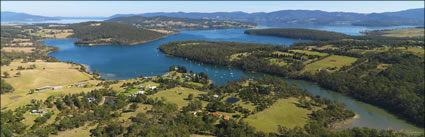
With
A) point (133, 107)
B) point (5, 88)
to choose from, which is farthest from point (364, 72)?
point (5, 88)

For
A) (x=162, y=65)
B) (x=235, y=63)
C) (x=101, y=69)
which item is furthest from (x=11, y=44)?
(x=235, y=63)

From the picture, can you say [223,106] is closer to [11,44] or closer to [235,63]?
[235,63]

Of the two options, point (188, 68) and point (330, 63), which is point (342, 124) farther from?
point (188, 68)

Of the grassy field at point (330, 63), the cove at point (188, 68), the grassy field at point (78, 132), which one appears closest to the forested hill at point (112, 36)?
the cove at point (188, 68)

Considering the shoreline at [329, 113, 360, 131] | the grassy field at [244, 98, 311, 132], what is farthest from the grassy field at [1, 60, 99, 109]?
the shoreline at [329, 113, 360, 131]

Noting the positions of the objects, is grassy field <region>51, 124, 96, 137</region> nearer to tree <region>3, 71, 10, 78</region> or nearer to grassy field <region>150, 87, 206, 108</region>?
grassy field <region>150, 87, 206, 108</region>

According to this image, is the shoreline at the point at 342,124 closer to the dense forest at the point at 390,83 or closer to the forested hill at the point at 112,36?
the dense forest at the point at 390,83
